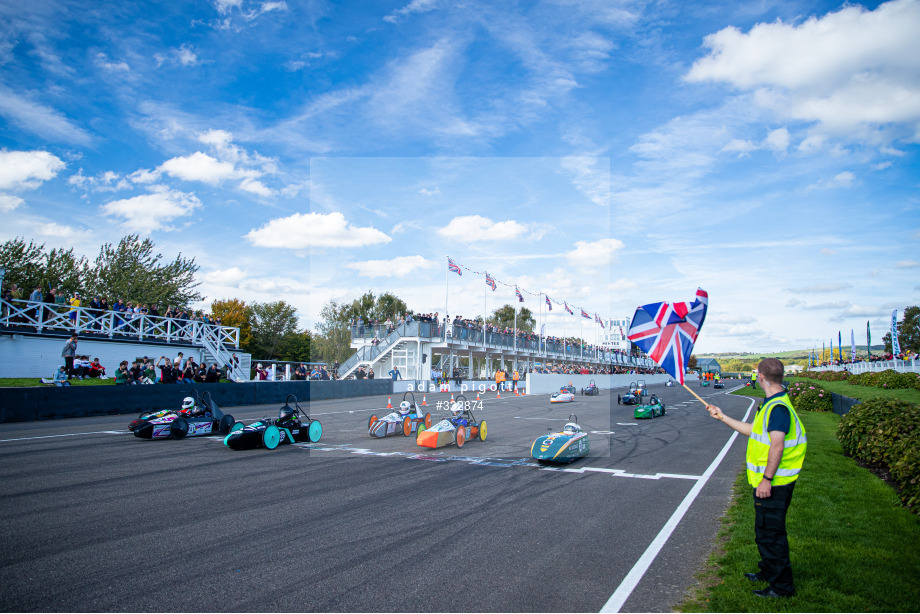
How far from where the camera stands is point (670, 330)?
6164 mm

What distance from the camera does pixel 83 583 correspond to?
4.79 m

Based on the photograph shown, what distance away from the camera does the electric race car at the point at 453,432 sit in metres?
13.2

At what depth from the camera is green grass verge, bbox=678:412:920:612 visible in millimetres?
4477

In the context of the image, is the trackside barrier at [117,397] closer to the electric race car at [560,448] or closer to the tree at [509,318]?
the electric race car at [560,448]

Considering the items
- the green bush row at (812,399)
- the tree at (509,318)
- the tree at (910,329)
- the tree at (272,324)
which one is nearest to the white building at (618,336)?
the tree at (509,318)

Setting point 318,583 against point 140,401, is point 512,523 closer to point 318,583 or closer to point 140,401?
point 318,583

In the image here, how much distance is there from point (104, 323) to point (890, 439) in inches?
1206

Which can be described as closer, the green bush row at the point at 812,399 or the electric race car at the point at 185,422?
the electric race car at the point at 185,422

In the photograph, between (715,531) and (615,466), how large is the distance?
4548mm

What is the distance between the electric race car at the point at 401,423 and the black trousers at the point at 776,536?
34.2 feet

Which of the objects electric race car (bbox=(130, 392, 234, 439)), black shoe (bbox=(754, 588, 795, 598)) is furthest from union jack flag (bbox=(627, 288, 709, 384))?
electric race car (bbox=(130, 392, 234, 439))

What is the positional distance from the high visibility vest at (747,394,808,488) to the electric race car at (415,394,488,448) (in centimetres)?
924

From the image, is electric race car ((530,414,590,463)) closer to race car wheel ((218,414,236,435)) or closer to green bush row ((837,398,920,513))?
green bush row ((837,398,920,513))

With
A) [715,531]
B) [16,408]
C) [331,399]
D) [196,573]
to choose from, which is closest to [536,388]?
[331,399]
